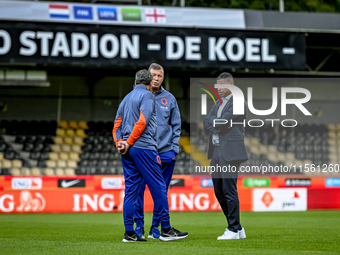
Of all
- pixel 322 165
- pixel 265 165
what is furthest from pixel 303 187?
pixel 322 165

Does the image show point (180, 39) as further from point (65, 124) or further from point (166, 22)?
point (65, 124)

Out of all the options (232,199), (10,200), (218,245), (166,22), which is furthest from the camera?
(166,22)

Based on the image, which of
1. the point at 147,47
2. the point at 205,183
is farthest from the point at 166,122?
the point at 147,47

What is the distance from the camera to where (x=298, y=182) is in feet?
44.5

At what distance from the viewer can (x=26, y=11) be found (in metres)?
14.1

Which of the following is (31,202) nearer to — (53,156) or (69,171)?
(69,171)

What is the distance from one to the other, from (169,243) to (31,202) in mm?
7292

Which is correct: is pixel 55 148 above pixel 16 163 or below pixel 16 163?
above

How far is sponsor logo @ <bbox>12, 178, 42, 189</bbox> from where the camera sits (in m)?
12.5

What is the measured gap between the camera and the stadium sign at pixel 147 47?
44.5ft

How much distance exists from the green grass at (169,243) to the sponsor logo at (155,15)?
20.5 feet

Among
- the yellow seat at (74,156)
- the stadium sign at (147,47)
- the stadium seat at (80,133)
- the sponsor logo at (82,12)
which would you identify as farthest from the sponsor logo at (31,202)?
the sponsor logo at (82,12)

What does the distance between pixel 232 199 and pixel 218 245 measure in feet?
2.46

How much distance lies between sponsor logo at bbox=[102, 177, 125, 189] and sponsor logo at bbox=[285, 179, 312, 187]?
4.13m
